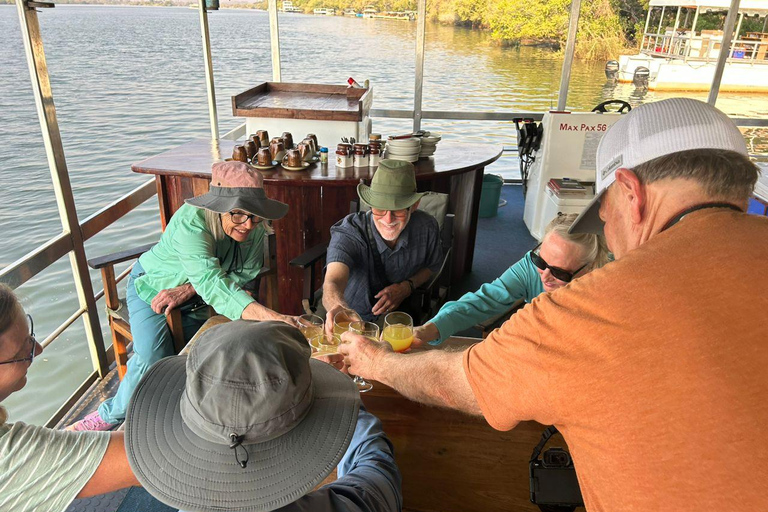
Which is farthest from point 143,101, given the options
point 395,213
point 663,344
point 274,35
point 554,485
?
point 663,344

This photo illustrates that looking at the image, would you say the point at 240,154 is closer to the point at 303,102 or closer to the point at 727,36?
the point at 303,102

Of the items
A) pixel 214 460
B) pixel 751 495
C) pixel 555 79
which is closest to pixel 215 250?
pixel 214 460

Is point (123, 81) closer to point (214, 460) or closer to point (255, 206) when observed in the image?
point (255, 206)

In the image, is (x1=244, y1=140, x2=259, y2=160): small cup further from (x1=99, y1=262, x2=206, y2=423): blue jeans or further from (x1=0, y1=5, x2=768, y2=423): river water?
Result: (x1=99, y1=262, x2=206, y2=423): blue jeans

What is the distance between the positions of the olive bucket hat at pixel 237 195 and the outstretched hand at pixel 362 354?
3.01ft

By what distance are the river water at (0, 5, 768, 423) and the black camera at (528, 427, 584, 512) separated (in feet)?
6.34

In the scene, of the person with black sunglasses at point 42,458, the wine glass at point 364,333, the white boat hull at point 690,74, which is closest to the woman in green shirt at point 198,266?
the wine glass at point 364,333

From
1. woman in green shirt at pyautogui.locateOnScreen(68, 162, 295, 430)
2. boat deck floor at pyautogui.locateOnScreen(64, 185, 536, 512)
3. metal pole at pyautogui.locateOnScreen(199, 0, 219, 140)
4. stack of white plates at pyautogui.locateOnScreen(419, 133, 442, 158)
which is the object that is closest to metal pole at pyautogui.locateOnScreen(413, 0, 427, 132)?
boat deck floor at pyautogui.locateOnScreen(64, 185, 536, 512)

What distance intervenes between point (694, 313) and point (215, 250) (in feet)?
6.75

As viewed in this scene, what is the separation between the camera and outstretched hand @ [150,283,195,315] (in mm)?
2398

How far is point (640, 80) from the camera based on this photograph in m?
8.64

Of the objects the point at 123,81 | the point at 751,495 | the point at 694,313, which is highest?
the point at 694,313

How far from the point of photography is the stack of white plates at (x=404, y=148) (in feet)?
11.9

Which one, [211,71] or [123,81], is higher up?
[211,71]
